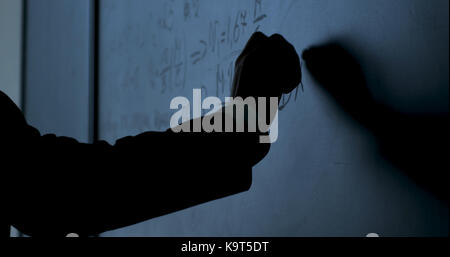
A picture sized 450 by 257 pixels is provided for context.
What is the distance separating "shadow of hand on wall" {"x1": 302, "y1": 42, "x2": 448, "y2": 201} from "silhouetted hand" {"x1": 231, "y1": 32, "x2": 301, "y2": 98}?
0.23ft

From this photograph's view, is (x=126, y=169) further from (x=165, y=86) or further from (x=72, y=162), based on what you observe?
(x=165, y=86)

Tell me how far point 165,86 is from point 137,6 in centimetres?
32

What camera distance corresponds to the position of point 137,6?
4.19 ft

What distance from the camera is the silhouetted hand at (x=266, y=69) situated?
20.3 inches

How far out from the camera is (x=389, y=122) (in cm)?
51

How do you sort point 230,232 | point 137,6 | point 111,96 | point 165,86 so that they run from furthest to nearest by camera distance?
point 111,96
point 137,6
point 165,86
point 230,232

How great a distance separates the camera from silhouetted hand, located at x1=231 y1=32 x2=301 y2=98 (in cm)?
52

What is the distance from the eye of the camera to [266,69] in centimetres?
52

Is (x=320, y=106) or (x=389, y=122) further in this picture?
(x=320, y=106)

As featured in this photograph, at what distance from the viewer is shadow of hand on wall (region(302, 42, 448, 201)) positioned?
450 millimetres

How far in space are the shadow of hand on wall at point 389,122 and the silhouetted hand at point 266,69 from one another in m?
0.07

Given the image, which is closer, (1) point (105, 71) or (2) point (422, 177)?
(2) point (422, 177)

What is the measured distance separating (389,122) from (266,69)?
0.16 m
